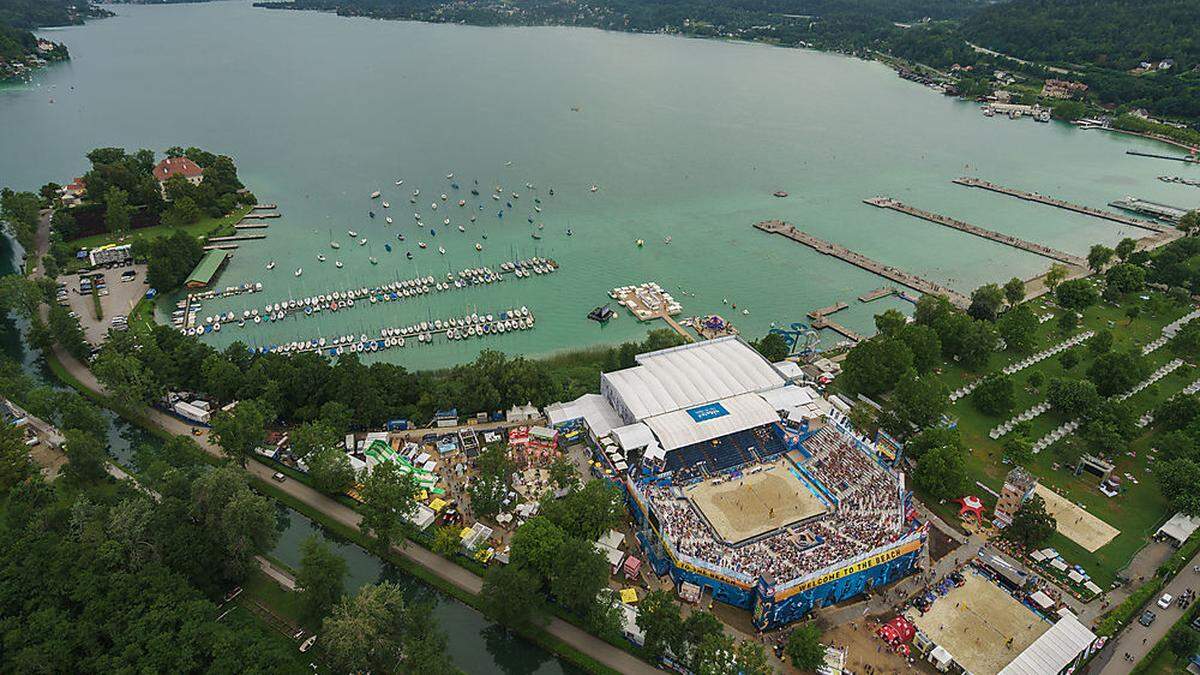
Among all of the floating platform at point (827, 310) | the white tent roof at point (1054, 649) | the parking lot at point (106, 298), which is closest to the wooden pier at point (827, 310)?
the floating platform at point (827, 310)

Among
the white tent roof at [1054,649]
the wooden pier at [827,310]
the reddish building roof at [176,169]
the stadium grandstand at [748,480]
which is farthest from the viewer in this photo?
the reddish building roof at [176,169]

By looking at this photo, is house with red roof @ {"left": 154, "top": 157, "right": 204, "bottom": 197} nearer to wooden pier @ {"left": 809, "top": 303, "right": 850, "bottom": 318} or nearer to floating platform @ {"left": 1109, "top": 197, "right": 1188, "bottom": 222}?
wooden pier @ {"left": 809, "top": 303, "right": 850, "bottom": 318}

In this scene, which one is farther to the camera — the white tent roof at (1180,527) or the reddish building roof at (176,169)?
the reddish building roof at (176,169)

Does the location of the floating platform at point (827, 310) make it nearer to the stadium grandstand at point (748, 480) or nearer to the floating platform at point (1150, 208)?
the stadium grandstand at point (748, 480)

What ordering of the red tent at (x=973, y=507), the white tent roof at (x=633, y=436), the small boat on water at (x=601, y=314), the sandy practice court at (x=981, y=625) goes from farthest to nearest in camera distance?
the small boat on water at (x=601, y=314), the white tent roof at (x=633, y=436), the red tent at (x=973, y=507), the sandy practice court at (x=981, y=625)

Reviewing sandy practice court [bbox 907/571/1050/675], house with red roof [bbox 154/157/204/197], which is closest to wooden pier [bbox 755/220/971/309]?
sandy practice court [bbox 907/571/1050/675]

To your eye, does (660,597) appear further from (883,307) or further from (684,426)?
(883,307)

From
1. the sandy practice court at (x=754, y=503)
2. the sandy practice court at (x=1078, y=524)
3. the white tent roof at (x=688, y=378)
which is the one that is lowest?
the sandy practice court at (x=1078, y=524)
